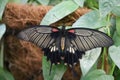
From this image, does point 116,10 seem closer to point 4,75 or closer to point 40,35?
point 40,35

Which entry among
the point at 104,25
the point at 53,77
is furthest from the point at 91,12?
the point at 53,77

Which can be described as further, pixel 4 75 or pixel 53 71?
pixel 4 75

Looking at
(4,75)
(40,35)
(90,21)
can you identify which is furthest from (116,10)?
(4,75)

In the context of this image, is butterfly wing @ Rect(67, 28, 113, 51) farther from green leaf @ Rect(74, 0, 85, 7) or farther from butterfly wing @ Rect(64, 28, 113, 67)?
green leaf @ Rect(74, 0, 85, 7)

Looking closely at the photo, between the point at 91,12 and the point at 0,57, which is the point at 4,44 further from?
the point at 91,12

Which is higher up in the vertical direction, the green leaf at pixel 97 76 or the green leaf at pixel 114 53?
the green leaf at pixel 114 53

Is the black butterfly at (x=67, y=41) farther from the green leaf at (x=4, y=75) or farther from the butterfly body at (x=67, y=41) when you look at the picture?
the green leaf at (x=4, y=75)

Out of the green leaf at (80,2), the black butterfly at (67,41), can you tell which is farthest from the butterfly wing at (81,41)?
the green leaf at (80,2)
